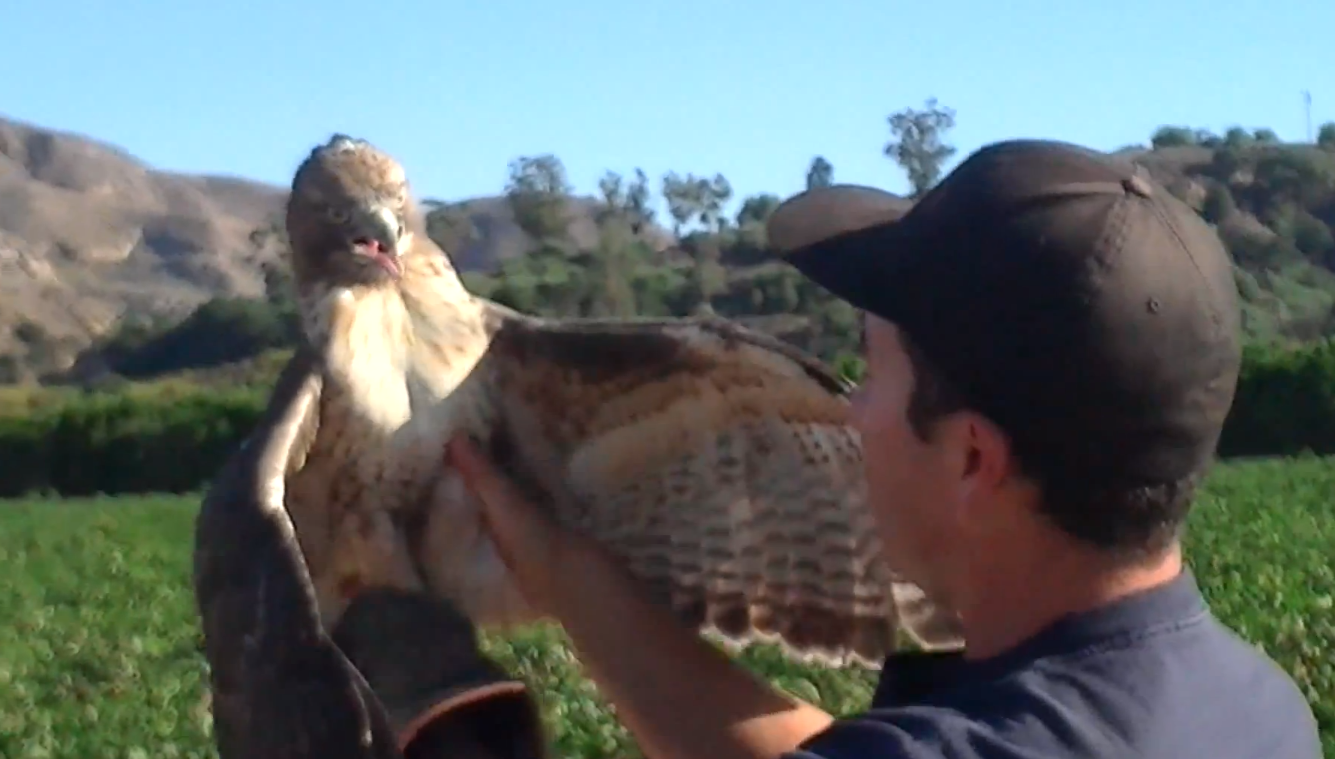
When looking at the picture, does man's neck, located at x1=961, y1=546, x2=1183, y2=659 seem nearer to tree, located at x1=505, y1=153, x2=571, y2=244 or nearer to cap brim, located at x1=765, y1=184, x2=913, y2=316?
cap brim, located at x1=765, y1=184, x2=913, y2=316

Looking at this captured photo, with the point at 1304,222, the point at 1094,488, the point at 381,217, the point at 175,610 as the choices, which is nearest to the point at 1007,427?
the point at 1094,488

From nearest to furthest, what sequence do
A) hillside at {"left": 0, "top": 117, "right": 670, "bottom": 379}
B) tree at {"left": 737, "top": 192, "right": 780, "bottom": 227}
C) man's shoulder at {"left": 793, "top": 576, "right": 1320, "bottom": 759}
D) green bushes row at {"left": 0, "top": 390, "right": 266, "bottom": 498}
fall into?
1. man's shoulder at {"left": 793, "top": 576, "right": 1320, "bottom": 759}
2. green bushes row at {"left": 0, "top": 390, "right": 266, "bottom": 498}
3. tree at {"left": 737, "top": 192, "right": 780, "bottom": 227}
4. hillside at {"left": 0, "top": 117, "right": 670, "bottom": 379}

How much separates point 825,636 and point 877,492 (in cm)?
214

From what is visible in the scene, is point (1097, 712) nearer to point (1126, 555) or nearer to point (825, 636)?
point (1126, 555)

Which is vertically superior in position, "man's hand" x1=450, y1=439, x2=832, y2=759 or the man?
the man

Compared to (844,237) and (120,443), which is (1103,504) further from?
(120,443)

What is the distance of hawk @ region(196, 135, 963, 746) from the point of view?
4074 mm

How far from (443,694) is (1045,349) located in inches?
61.5

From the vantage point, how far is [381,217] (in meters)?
4.33

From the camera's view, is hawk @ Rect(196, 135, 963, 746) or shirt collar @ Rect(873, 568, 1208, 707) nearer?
shirt collar @ Rect(873, 568, 1208, 707)

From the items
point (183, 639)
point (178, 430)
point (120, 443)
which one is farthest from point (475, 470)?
point (120, 443)

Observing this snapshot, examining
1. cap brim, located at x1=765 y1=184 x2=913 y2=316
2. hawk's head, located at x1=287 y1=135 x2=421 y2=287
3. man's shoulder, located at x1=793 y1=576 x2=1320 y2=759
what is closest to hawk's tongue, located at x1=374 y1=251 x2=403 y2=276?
hawk's head, located at x1=287 y1=135 x2=421 y2=287

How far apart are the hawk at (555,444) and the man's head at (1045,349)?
175cm

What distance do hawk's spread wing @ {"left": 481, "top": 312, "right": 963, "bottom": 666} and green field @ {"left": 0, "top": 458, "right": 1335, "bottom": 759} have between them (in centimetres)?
344
